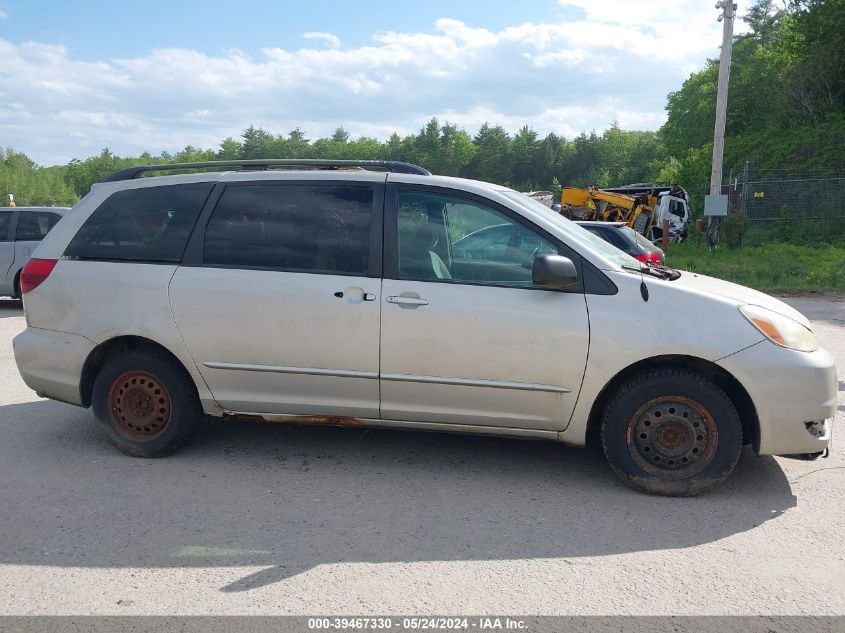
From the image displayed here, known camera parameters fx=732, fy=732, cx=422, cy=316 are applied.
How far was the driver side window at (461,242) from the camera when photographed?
430 centimetres

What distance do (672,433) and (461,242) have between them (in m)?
1.64

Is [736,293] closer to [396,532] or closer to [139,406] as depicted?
[396,532]

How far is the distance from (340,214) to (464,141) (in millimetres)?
104609

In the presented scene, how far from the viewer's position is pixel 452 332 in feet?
13.8

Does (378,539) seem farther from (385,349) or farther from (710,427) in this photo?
(710,427)

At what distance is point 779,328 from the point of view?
4.04 metres

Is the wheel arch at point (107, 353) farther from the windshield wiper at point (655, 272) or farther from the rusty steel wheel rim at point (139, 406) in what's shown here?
the windshield wiper at point (655, 272)

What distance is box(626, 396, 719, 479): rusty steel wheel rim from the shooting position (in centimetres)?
409

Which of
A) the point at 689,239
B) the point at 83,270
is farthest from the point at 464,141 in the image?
the point at 83,270

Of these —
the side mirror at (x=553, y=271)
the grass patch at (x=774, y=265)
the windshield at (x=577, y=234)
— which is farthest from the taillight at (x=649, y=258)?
the side mirror at (x=553, y=271)

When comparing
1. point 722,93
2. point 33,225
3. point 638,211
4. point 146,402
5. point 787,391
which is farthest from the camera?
point 638,211

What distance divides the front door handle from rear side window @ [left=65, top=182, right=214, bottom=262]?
147 centimetres

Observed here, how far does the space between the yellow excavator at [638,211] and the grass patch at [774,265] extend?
3.51m

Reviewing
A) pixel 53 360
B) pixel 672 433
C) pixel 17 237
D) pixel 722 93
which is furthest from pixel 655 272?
pixel 722 93
